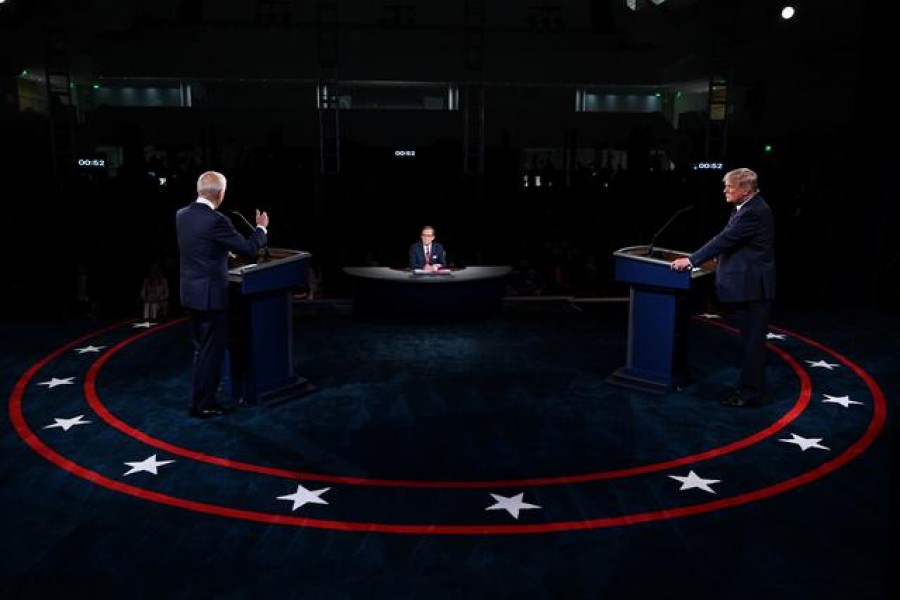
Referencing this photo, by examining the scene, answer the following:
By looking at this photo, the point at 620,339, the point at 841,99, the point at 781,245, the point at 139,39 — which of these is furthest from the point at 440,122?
the point at 620,339

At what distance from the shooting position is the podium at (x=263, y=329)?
5500 mm

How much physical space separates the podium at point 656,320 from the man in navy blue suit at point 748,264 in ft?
0.87

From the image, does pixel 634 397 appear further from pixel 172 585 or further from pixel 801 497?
pixel 172 585

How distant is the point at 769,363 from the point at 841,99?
12010mm

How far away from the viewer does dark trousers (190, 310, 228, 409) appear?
5.21 m

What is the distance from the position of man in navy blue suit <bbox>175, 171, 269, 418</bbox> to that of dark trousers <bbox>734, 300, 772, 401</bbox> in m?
3.72

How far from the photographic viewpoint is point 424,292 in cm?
881

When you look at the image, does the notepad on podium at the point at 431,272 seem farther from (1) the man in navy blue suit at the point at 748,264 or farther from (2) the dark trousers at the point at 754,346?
(2) the dark trousers at the point at 754,346

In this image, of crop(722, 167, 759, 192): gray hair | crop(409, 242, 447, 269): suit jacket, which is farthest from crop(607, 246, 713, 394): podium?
crop(409, 242, 447, 269): suit jacket

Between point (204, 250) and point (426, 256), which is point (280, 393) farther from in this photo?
point (426, 256)

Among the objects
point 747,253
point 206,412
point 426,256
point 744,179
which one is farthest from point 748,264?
point 426,256

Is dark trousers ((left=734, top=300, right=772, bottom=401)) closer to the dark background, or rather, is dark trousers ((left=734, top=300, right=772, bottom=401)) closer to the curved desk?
the curved desk

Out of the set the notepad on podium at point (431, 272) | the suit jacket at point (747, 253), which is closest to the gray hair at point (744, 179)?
the suit jacket at point (747, 253)

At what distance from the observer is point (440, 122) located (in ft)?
66.9
